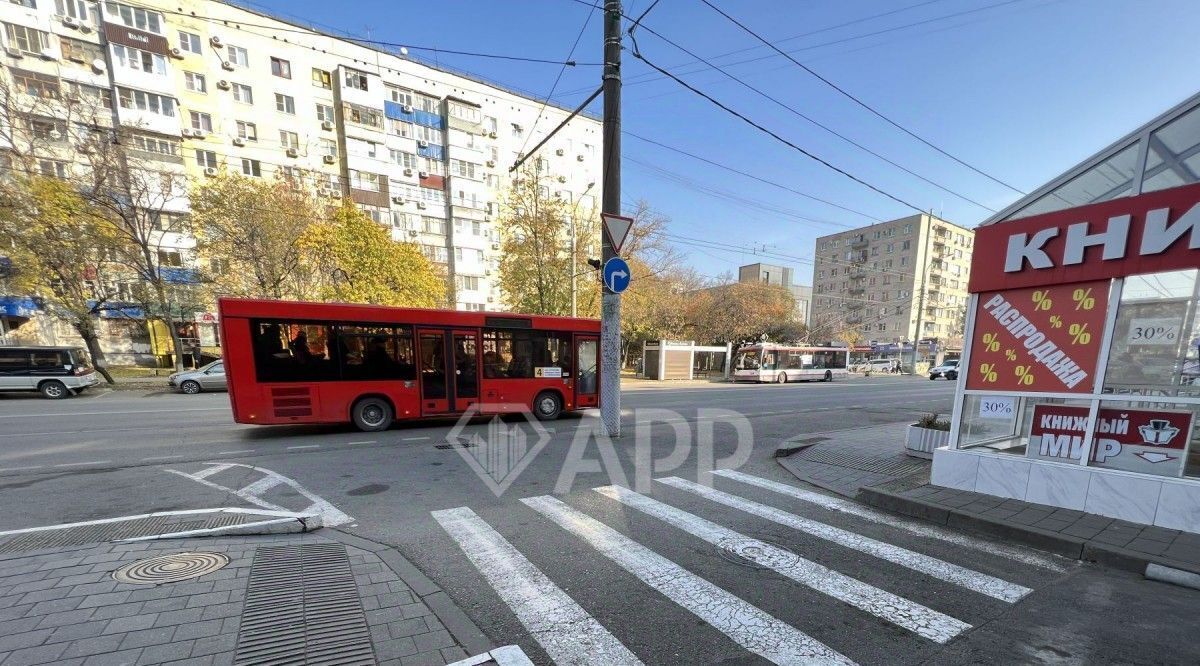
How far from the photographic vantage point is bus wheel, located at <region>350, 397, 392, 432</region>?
914cm

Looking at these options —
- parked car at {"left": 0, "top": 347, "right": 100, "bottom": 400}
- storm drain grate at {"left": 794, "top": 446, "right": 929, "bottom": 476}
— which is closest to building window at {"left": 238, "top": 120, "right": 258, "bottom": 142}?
→ parked car at {"left": 0, "top": 347, "right": 100, "bottom": 400}

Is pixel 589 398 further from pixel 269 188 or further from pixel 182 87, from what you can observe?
pixel 182 87

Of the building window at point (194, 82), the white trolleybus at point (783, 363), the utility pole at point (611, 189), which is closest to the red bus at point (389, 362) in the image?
the utility pole at point (611, 189)

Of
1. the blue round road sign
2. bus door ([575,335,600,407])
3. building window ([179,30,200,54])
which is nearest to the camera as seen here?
the blue round road sign

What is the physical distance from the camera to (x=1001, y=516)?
4512mm

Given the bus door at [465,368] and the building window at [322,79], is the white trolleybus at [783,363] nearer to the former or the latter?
the bus door at [465,368]

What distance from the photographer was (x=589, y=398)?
1169 centimetres

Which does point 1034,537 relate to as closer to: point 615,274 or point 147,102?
point 615,274

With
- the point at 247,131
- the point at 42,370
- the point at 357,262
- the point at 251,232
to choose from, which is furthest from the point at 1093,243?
the point at 247,131

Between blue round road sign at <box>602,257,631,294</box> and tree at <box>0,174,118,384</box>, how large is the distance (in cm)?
2221

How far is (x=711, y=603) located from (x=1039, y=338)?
512 centimetres

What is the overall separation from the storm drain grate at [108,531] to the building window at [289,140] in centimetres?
3630

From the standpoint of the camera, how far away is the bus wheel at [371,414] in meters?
9.14

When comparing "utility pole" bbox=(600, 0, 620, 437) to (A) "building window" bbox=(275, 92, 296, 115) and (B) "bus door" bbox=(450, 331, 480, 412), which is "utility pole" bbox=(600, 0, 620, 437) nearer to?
(B) "bus door" bbox=(450, 331, 480, 412)
